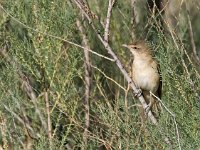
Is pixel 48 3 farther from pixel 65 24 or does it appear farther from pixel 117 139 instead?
pixel 117 139

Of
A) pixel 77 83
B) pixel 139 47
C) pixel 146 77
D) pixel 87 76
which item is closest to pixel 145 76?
pixel 146 77

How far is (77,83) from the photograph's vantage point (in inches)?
247

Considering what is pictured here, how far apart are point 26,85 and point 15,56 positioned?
0.81 meters

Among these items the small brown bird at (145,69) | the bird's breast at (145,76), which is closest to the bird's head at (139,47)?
the small brown bird at (145,69)

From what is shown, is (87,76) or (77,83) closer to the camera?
(87,76)

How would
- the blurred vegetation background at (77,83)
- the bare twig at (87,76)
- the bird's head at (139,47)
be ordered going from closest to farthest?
the blurred vegetation background at (77,83), the bare twig at (87,76), the bird's head at (139,47)

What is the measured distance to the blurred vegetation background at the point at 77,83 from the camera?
174 inches

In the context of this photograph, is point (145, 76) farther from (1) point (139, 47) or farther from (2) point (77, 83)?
A: (2) point (77, 83)

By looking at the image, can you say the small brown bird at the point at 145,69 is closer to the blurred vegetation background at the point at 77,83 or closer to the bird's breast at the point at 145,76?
the bird's breast at the point at 145,76

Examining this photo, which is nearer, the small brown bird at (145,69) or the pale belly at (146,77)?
the small brown bird at (145,69)

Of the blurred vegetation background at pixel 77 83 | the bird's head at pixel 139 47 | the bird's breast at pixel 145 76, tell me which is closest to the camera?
the blurred vegetation background at pixel 77 83

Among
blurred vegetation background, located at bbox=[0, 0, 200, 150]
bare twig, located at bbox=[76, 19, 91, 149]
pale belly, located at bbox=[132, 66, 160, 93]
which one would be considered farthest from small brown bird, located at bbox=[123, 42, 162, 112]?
bare twig, located at bbox=[76, 19, 91, 149]

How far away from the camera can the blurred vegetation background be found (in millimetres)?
4410

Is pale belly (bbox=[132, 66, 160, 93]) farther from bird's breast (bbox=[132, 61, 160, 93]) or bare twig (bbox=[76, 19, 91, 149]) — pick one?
bare twig (bbox=[76, 19, 91, 149])
